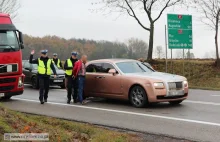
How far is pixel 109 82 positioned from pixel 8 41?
13.1 ft

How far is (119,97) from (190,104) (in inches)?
93.9

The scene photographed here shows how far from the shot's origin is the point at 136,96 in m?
11.0

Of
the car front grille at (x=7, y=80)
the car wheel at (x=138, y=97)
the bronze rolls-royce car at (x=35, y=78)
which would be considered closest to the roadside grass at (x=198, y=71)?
the bronze rolls-royce car at (x=35, y=78)

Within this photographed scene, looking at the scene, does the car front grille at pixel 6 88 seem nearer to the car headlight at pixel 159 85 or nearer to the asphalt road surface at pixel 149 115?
the asphalt road surface at pixel 149 115

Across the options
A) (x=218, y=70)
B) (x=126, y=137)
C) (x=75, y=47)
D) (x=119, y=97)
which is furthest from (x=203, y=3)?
(x=126, y=137)

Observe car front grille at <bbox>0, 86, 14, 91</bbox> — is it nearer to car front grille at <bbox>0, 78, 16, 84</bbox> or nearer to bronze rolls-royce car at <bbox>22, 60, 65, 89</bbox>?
car front grille at <bbox>0, 78, 16, 84</bbox>

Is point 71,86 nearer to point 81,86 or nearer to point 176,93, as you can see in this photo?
point 81,86

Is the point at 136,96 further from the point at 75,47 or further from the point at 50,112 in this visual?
the point at 75,47

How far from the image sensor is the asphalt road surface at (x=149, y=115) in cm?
761

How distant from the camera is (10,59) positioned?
1222 cm

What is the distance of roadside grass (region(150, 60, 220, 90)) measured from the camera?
23.9 meters

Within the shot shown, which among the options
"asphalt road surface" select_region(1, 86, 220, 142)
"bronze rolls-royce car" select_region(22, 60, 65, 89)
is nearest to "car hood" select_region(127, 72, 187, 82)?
"asphalt road surface" select_region(1, 86, 220, 142)

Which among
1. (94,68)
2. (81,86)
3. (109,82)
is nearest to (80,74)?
(81,86)

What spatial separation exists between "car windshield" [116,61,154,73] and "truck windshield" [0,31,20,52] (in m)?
3.84
